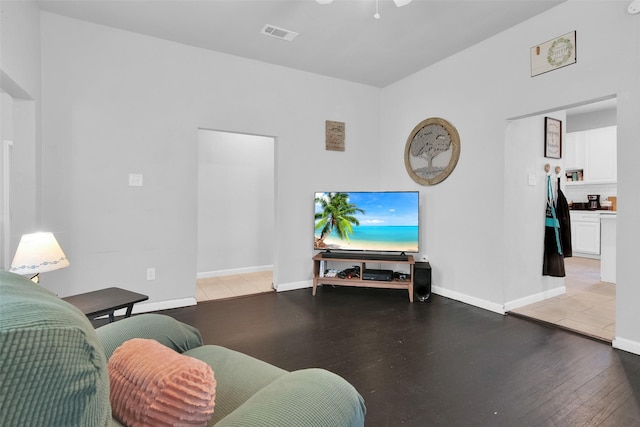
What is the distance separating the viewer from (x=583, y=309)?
333 cm

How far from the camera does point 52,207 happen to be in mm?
2945

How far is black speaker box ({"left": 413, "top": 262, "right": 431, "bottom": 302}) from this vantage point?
12.0ft

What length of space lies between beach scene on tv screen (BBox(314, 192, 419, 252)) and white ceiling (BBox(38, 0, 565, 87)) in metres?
1.61

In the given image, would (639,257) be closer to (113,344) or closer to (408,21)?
(408,21)

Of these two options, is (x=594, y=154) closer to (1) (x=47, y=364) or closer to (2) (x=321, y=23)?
(2) (x=321, y=23)

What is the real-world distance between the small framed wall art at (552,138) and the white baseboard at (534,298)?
152cm

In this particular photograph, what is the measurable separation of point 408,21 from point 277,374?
3148mm

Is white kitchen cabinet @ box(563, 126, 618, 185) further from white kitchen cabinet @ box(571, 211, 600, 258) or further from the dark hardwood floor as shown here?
the dark hardwood floor

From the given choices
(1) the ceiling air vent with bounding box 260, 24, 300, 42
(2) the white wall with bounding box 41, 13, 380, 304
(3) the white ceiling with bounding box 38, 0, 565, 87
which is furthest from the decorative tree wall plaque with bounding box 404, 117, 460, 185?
(1) the ceiling air vent with bounding box 260, 24, 300, 42

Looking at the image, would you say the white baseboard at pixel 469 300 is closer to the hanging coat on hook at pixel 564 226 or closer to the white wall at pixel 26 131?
the hanging coat on hook at pixel 564 226

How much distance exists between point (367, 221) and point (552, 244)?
2025 mm

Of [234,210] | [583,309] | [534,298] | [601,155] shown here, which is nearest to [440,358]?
[534,298]

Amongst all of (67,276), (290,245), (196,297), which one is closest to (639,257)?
(290,245)

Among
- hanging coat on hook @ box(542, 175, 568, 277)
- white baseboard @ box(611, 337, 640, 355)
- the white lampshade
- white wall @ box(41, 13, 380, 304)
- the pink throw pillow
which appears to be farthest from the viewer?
hanging coat on hook @ box(542, 175, 568, 277)
